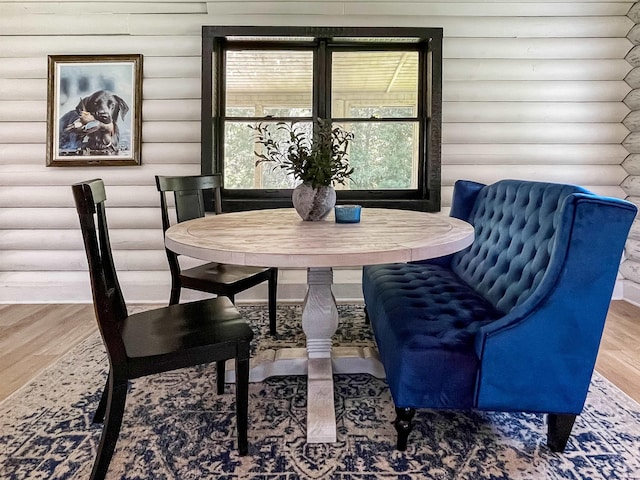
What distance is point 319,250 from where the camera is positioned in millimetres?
1247

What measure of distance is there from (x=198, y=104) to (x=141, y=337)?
2295mm

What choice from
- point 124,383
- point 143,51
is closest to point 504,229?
point 124,383

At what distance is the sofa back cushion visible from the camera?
1.56 metres

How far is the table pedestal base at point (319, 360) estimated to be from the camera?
5.45 ft

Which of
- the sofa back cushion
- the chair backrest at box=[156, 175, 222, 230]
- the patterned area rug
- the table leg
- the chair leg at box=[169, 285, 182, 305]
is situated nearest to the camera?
the patterned area rug

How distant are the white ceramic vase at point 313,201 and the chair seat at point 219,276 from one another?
51 centimetres

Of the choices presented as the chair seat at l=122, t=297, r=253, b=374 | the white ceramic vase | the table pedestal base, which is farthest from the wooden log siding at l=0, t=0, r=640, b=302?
the chair seat at l=122, t=297, r=253, b=374

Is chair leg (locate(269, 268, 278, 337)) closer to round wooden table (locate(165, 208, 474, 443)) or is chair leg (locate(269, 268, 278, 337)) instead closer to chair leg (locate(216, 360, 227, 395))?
round wooden table (locate(165, 208, 474, 443))

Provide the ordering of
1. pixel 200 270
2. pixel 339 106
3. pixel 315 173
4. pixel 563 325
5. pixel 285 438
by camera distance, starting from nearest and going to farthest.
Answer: pixel 563 325 → pixel 285 438 → pixel 315 173 → pixel 200 270 → pixel 339 106

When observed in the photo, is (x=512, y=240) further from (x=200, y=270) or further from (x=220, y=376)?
(x=200, y=270)

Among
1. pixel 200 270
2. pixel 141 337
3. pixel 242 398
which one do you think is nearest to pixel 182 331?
pixel 141 337

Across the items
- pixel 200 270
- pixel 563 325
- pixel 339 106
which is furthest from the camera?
pixel 339 106

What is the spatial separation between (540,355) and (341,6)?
111 inches

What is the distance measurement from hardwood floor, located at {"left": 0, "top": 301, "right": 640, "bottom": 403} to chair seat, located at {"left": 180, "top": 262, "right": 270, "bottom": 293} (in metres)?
0.88
